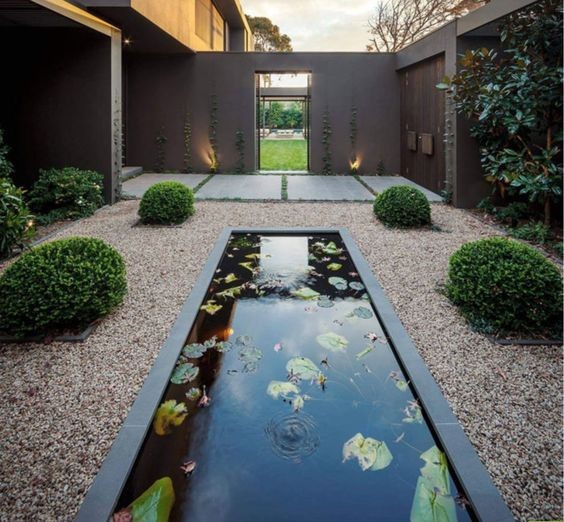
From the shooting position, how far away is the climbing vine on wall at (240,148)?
11.8 metres

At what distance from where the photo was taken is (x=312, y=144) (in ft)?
39.0

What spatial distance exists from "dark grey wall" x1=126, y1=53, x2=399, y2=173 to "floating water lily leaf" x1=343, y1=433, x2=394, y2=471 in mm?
10192

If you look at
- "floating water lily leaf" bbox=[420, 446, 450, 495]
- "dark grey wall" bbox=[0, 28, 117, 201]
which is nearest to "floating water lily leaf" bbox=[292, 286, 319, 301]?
"floating water lily leaf" bbox=[420, 446, 450, 495]

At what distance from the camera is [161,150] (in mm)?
11781

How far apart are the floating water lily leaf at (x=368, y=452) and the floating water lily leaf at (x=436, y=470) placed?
0.15 meters

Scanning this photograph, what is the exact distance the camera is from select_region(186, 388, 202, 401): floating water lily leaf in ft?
8.39

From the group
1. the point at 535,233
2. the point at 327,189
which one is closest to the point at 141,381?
the point at 535,233

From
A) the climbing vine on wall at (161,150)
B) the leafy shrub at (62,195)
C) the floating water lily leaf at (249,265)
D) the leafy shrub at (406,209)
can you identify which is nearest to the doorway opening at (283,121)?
the climbing vine on wall at (161,150)

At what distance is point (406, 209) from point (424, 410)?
13.5 ft

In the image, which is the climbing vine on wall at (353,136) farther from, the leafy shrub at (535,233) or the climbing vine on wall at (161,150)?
the leafy shrub at (535,233)

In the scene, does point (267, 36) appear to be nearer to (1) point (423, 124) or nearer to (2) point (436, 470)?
(1) point (423, 124)

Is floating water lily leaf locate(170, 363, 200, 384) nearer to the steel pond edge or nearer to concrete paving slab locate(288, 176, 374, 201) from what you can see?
the steel pond edge

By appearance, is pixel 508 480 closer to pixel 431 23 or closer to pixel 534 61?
pixel 534 61

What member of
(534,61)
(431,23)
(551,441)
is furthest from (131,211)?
(431,23)
